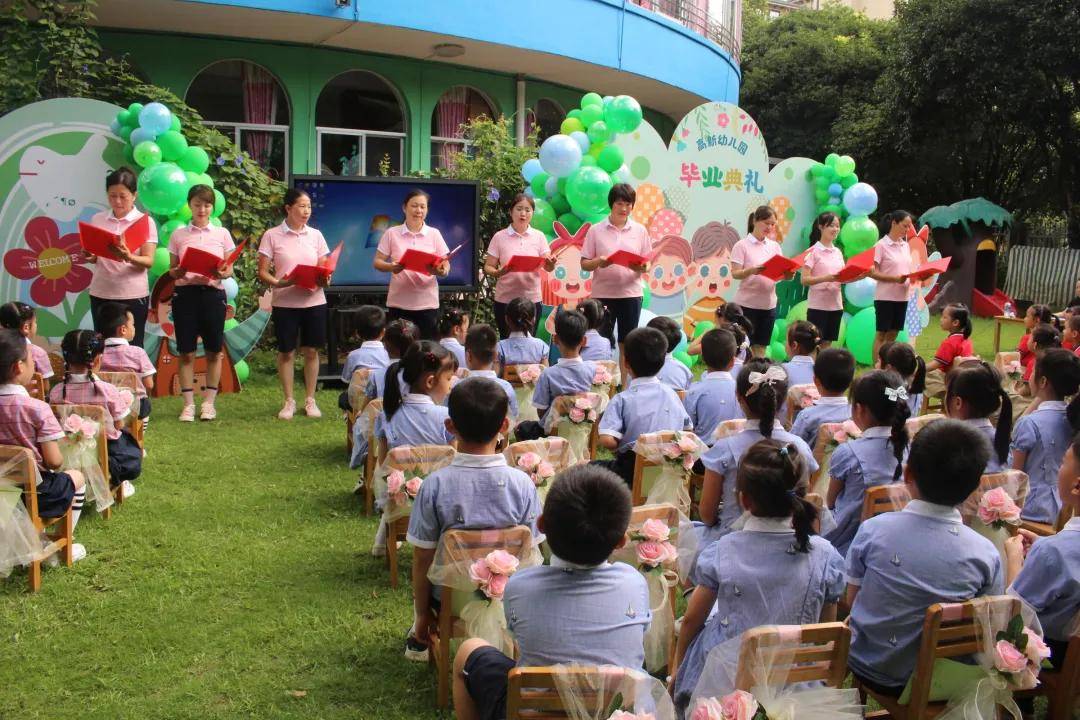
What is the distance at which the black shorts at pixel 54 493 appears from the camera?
3715 millimetres

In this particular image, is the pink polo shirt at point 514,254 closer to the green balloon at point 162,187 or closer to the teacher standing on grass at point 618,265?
the teacher standing on grass at point 618,265

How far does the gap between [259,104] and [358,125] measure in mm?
1270

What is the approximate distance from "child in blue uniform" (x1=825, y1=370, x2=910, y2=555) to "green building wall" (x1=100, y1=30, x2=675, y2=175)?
8.51 meters

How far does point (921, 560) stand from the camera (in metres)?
2.46

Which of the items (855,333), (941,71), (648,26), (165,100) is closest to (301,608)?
(165,100)

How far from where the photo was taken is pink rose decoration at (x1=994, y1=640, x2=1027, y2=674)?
2.24 metres

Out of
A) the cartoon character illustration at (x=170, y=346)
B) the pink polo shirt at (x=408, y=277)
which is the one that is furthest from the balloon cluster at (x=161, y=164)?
the pink polo shirt at (x=408, y=277)

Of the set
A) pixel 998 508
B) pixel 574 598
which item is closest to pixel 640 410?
pixel 998 508

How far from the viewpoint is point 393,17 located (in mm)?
10047

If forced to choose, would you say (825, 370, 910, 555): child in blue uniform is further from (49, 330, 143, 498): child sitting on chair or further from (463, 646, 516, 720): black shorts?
(49, 330, 143, 498): child sitting on chair

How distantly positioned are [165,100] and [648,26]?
262 inches

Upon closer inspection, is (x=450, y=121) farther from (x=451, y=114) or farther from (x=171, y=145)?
(x=171, y=145)

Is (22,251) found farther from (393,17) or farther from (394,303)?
(393,17)

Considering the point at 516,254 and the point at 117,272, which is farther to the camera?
the point at 516,254
